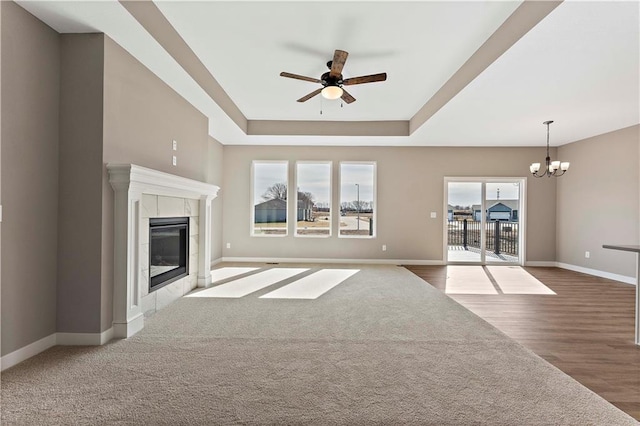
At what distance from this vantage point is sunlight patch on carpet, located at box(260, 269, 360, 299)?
4.36 m

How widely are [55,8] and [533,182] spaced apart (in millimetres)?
8333

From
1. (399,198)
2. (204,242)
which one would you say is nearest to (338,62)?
(204,242)

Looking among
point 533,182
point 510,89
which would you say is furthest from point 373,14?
point 533,182

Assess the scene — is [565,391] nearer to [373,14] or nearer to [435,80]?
[373,14]

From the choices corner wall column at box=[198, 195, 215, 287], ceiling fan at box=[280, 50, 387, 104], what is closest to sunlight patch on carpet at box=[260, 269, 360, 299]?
corner wall column at box=[198, 195, 215, 287]

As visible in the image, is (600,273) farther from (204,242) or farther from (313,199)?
(204,242)

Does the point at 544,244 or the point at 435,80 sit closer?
the point at 435,80

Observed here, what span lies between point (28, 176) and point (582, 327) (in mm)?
5203

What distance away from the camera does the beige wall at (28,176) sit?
7.47 ft

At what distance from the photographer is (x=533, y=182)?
7184mm

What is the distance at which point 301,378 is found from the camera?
2186mm

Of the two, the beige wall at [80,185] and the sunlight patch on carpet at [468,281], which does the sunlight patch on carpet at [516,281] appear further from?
the beige wall at [80,185]

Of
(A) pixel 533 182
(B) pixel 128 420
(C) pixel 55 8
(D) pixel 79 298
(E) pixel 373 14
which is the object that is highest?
(E) pixel 373 14

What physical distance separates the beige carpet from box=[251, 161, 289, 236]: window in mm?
4014
